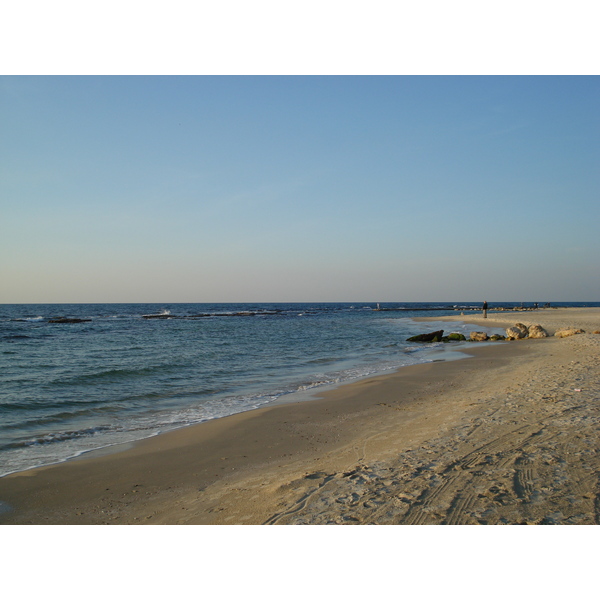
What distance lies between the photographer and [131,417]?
9461mm

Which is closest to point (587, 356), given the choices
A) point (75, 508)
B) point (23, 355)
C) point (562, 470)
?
point (562, 470)

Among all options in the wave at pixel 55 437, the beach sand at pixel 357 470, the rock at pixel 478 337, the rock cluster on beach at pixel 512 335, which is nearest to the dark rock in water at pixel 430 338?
the rock cluster on beach at pixel 512 335

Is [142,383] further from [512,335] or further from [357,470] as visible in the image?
[512,335]

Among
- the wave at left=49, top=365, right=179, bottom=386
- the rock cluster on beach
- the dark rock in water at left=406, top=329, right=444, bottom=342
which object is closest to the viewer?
the wave at left=49, top=365, right=179, bottom=386

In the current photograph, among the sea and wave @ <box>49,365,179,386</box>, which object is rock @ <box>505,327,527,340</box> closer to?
the sea

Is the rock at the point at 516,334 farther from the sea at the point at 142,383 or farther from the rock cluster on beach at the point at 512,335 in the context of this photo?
the sea at the point at 142,383

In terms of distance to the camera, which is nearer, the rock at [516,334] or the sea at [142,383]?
the sea at [142,383]

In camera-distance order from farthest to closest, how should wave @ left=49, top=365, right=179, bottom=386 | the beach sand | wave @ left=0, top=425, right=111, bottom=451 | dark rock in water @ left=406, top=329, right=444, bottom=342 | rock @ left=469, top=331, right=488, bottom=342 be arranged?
dark rock in water @ left=406, top=329, right=444, bottom=342 < rock @ left=469, top=331, right=488, bottom=342 < wave @ left=49, top=365, right=179, bottom=386 < wave @ left=0, top=425, right=111, bottom=451 < the beach sand

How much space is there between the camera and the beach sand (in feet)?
13.1

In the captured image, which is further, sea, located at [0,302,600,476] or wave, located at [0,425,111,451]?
sea, located at [0,302,600,476]

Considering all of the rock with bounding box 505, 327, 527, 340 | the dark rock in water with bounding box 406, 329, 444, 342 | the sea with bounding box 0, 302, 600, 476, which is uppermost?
the rock with bounding box 505, 327, 527, 340

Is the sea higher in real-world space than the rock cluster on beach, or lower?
lower

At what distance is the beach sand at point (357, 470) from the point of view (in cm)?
399

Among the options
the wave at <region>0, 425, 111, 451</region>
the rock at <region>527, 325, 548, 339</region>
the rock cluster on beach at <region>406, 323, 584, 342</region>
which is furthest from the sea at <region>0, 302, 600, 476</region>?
the rock at <region>527, 325, 548, 339</region>
